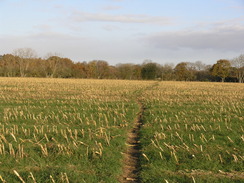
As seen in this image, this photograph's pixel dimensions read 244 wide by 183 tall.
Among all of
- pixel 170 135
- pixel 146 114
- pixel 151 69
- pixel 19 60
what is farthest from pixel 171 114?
pixel 19 60

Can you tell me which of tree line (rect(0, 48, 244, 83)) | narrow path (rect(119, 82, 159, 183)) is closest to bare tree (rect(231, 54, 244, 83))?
tree line (rect(0, 48, 244, 83))

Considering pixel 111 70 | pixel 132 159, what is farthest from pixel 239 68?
pixel 132 159

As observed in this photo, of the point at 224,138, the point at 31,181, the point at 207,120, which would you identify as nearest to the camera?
the point at 31,181

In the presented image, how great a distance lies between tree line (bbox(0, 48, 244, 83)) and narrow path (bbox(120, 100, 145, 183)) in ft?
268

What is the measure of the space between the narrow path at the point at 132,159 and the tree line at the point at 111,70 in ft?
268

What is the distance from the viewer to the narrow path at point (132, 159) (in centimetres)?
555

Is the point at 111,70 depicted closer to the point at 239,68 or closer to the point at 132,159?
the point at 239,68

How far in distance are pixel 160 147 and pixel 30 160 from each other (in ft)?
11.9

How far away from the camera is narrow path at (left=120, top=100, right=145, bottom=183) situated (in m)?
5.55

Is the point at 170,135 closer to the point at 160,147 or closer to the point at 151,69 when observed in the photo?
the point at 160,147

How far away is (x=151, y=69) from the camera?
9238cm

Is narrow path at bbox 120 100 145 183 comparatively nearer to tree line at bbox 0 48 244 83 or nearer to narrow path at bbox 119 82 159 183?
narrow path at bbox 119 82 159 183

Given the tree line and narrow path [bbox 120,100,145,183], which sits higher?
the tree line

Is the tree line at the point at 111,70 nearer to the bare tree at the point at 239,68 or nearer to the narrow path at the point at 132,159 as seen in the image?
the bare tree at the point at 239,68
